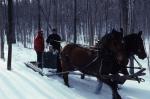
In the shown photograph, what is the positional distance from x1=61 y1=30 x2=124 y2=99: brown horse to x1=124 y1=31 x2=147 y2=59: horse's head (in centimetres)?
22

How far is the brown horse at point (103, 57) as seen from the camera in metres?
9.63

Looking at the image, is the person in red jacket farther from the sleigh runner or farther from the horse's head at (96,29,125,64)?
the horse's head at (96,29,125,64)

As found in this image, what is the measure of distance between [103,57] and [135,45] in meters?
0.96

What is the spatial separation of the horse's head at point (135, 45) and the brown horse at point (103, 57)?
0.22 meters

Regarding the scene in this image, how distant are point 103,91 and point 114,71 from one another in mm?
1188

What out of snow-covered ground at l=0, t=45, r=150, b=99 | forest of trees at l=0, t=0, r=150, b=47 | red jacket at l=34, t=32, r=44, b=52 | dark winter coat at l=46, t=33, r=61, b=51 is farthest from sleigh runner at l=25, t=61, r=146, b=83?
forest of trees at l=0, t=0, r=150, b=47

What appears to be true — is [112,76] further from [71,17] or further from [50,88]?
[71,17]

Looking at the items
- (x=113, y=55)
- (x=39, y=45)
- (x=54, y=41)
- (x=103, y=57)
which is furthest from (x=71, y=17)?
(x=113, y=55)

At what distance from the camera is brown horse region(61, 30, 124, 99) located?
9.63 m

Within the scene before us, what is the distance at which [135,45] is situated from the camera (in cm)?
963

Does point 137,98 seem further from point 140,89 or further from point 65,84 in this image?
point 65,84

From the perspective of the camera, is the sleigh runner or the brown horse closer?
the sleigh runner

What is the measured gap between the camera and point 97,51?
10.0 metres

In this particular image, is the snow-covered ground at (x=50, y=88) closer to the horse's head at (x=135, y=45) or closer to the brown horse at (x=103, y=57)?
→ the brown horse at (x=103, y=57)
